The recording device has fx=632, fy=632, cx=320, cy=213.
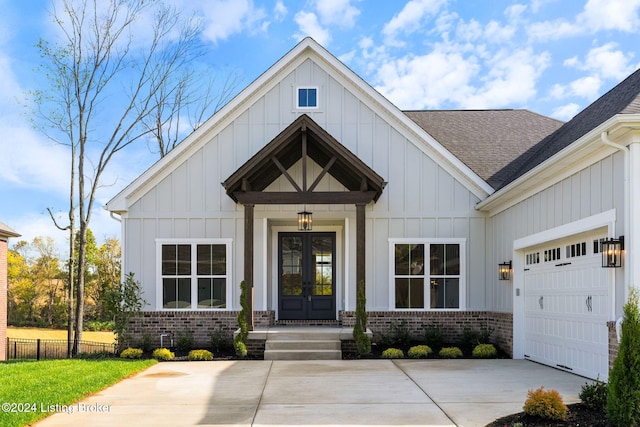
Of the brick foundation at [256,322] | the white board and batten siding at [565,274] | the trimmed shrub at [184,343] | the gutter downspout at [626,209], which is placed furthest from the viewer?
the brick foundation at [256,322]

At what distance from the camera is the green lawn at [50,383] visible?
7445 mm

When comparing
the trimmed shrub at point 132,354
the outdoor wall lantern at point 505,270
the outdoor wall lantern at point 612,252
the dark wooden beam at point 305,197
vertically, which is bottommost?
the trimmed shrub at point 132,354

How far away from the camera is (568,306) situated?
10.5m

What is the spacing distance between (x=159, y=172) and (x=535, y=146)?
30.9 feet

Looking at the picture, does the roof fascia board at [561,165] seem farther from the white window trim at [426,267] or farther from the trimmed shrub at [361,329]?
the trimmed shrub at [361,329]

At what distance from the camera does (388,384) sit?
964cm

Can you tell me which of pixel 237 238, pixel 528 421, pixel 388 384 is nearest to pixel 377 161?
pixel 237 238

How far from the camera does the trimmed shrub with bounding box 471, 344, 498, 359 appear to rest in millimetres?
13219

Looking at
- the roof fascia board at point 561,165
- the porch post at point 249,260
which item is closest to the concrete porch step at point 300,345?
the porch post at point 249,260

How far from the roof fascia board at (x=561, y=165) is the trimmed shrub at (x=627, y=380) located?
267cm

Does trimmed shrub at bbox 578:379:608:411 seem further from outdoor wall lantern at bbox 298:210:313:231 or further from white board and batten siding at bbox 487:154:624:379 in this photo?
outdoor wall lantern at bbox 298:210:313:231

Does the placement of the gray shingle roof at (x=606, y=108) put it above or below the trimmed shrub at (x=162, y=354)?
above

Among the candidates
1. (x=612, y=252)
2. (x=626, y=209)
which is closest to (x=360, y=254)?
(x=612, y=252)

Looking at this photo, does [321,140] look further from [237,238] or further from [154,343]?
[154,343]
